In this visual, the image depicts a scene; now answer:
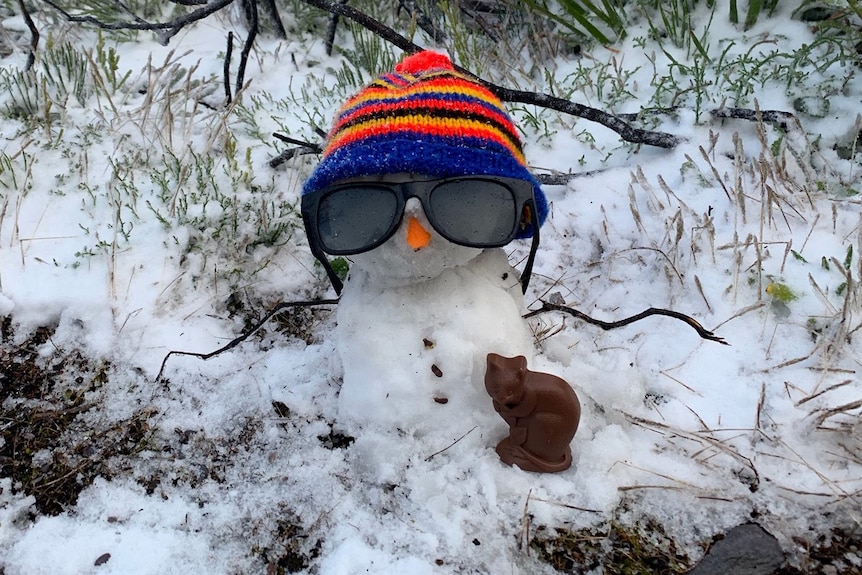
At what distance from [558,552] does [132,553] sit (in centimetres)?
122

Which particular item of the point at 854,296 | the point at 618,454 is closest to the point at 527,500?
the point at 618,454

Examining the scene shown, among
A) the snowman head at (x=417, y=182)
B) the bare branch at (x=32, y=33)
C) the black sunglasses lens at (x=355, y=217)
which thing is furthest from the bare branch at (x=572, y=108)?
the bare branch at (x=32, y=33)

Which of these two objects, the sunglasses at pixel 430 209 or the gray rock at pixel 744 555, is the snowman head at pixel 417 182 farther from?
the gray rock at pixel 744 555

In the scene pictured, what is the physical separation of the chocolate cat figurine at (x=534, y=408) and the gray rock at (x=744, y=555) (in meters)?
0.46

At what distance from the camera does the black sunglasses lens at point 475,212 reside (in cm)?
185

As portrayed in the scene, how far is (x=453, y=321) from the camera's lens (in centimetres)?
209

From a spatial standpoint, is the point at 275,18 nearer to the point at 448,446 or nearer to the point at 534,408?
the point at 448,446

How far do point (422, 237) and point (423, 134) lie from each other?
0.30 metres

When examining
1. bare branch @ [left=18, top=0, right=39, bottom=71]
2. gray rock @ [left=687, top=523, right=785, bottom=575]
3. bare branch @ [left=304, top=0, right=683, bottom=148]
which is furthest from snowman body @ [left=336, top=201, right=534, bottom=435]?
bare branch @ [left=18, top=0, right=39, bottom=71]

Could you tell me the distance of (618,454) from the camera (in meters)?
2.06

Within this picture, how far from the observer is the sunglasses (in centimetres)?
185

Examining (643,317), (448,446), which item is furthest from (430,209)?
(643,317)

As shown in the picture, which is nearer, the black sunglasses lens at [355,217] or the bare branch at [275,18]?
the black sunglasses lens at [355,217]

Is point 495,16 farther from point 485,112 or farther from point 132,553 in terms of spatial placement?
point 132,553
